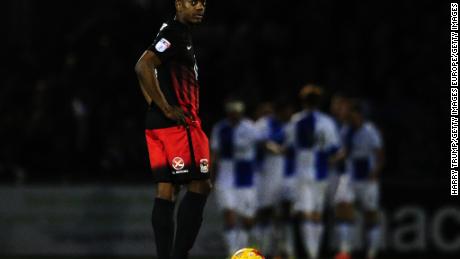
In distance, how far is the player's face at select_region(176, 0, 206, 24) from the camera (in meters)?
7.59

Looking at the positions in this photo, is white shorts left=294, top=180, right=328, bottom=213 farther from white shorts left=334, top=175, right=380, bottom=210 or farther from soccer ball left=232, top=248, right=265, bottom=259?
soccer ball left=232, top=248, right=265, bottom=259

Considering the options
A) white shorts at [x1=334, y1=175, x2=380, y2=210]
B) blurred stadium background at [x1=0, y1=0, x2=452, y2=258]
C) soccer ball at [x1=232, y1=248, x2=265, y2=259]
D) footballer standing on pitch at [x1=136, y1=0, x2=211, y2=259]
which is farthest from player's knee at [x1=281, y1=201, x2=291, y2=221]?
footballer standing on pitch at [x1=136, y1=0, x2=211, y2=259]

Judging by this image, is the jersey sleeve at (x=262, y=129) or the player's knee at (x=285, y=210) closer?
the jersey sleeve at (x=262, y=129)

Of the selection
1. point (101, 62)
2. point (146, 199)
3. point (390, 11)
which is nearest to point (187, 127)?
point (146, 199)

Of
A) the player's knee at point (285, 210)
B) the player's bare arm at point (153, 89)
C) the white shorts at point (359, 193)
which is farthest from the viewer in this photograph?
the player's knee at point (285, 210)

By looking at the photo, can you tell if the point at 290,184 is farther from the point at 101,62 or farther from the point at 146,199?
the point at 101,62

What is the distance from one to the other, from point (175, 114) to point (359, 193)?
8913mm

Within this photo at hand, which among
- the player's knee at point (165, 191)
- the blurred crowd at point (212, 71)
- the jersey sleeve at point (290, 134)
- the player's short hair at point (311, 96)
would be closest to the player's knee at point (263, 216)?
the blurred crowd at point (212, 71)

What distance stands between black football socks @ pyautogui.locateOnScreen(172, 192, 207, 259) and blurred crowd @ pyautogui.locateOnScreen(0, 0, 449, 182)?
9429mm

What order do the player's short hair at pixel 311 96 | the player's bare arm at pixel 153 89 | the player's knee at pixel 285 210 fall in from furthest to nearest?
the player's knee at pixel 285 210
the player's short hair at pixel 311 96
the player's bare arm at pixel 153 89

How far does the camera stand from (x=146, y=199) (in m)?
16.5

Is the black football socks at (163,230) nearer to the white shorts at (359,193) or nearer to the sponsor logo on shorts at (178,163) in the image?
the sponsor logo on shorts at (178,163)

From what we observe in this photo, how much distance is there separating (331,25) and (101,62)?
4280 mm

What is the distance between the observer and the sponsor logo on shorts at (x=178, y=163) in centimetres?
744
